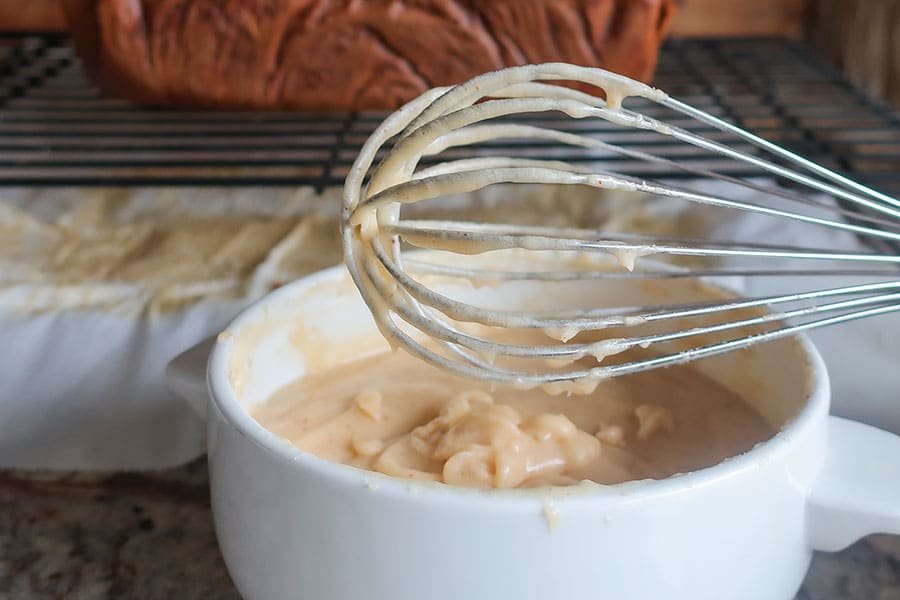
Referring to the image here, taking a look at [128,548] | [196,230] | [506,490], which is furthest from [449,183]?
[196,230]

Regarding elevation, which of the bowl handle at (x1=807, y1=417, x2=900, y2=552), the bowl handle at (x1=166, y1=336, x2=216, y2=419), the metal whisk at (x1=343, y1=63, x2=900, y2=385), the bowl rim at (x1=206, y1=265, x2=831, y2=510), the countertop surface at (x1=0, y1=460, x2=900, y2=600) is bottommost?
the countertop surface at (x1=0, y1=460, x2=900, y2=600)

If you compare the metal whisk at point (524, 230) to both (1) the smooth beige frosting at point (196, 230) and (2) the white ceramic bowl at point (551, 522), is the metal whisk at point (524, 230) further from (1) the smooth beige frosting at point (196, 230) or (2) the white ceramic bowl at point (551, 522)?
(1) the smooth beige frosting at point (196, 230)

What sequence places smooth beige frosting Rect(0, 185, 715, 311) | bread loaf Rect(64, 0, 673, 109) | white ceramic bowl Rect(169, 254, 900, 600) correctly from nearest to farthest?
white ceramic bowl Rect(169, 254, 900, 600), smooth beige frosting Rect(0, 185, 715, 311), bread loaf Rect(64, 0, 673, 109)

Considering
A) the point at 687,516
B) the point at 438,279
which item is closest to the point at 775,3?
the point at 438,279

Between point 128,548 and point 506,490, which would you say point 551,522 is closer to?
point 506,490

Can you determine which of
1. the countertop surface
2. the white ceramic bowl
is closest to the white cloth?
the countertop surface

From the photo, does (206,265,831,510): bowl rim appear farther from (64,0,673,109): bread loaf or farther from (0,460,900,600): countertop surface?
(64,0,673,109): bread loaf

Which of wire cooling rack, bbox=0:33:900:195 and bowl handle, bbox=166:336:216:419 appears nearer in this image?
bowl handle, bbox=166:336:216:419
